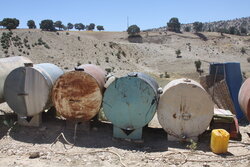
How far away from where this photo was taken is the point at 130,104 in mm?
7152

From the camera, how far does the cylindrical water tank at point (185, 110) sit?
6965 millimetres

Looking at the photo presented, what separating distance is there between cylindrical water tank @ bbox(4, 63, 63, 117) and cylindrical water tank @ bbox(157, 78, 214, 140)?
2892 mm

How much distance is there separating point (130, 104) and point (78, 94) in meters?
1.29

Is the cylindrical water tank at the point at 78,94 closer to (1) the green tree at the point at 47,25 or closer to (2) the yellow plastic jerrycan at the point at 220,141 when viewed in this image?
(2) the yellow plastic jerrycan at the point at 220,141

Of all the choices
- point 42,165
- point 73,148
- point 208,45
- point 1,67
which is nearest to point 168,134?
point 73,148

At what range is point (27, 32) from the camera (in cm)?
4531

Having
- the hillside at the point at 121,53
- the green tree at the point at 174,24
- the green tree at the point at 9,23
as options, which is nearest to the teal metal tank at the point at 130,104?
the hillside at the point at 121,53

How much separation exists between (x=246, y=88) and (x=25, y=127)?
18.5 feet

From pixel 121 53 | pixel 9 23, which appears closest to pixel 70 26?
pixel 9 23

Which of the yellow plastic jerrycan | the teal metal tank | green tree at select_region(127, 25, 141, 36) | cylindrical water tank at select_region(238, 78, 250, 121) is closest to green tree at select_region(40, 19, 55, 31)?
green tree at select_region(127, 25, 141, 36)

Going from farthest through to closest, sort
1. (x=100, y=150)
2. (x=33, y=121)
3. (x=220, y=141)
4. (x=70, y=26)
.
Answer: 1. (x=70, y=26)
2. (x=33, y=121)
3. (x=100, y=150)
4. (x=220, y=141)

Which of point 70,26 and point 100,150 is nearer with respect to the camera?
point 100,150

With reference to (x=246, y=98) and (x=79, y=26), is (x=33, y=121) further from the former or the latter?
(x=79, y=26)

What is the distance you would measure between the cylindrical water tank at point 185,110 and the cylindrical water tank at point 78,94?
1.57m
